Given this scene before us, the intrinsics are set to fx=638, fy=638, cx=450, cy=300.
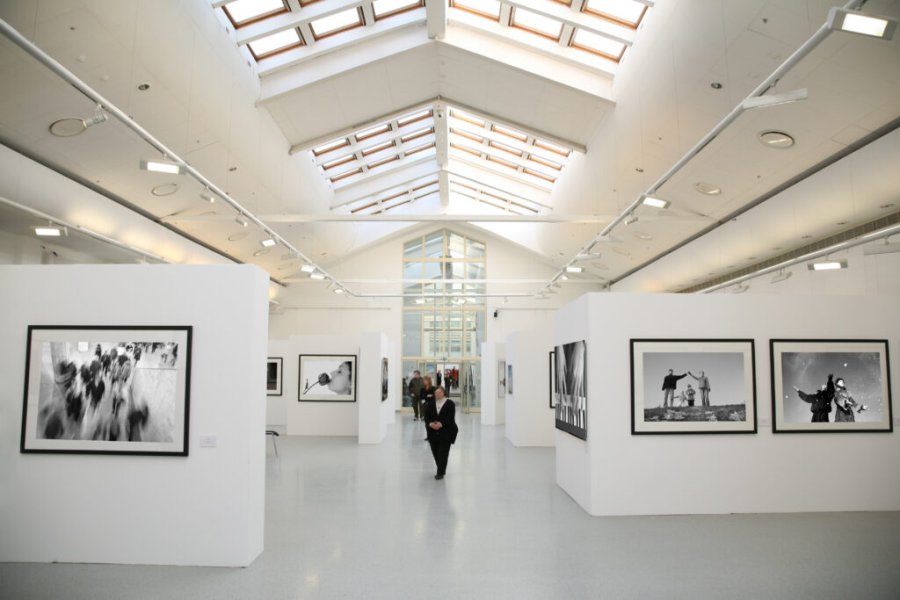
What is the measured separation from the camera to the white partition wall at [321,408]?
16.4 m

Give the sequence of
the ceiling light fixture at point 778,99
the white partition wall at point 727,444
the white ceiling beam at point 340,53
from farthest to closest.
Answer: the white ceiling beam at point 340,53 < the white partition wall at point 727,444 < the ceiling light fixture at point 778,99

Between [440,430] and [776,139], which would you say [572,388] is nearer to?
[440,430]

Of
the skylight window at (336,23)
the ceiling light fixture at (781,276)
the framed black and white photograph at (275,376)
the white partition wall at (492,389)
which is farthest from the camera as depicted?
the white partition wall at (492,389)

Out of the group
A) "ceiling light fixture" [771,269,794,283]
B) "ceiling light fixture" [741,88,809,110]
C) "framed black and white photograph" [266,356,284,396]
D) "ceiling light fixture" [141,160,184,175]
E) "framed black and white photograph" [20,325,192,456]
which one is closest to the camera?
"ceiling light fixture" [741,88,809,110]

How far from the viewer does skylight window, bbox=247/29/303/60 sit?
1106 centimetres

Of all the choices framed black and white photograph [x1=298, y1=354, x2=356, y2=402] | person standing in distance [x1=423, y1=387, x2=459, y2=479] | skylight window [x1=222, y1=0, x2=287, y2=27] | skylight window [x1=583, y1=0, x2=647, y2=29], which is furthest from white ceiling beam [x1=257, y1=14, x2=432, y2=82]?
framed black and white photograph [x1=298, y1=354, x2=356, y2=402]

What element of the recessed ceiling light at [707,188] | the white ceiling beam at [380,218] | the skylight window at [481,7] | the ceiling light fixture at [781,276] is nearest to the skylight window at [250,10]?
the skylight window at [481,7]

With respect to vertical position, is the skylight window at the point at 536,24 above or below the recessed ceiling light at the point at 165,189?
above

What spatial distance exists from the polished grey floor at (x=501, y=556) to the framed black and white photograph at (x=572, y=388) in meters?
1.03

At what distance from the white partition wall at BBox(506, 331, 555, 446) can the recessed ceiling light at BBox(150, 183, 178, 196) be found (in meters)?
8.39

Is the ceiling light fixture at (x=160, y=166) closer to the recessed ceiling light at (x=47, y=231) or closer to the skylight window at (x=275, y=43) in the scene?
the recessed ceiling light at (x=47, y=231)

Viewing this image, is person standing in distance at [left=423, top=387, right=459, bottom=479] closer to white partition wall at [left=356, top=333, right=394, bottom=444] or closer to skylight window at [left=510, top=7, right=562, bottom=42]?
white partition wall at [left=356, top=333, right=394, bottom=444]

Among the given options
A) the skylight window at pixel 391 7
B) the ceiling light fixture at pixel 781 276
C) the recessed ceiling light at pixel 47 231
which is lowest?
the ceiling light fixture at pixel 781 276

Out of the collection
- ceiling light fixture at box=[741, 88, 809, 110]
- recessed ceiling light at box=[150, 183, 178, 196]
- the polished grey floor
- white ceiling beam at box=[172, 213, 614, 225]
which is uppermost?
recessed ceiling light at box=[150, 183, 178, 196]
